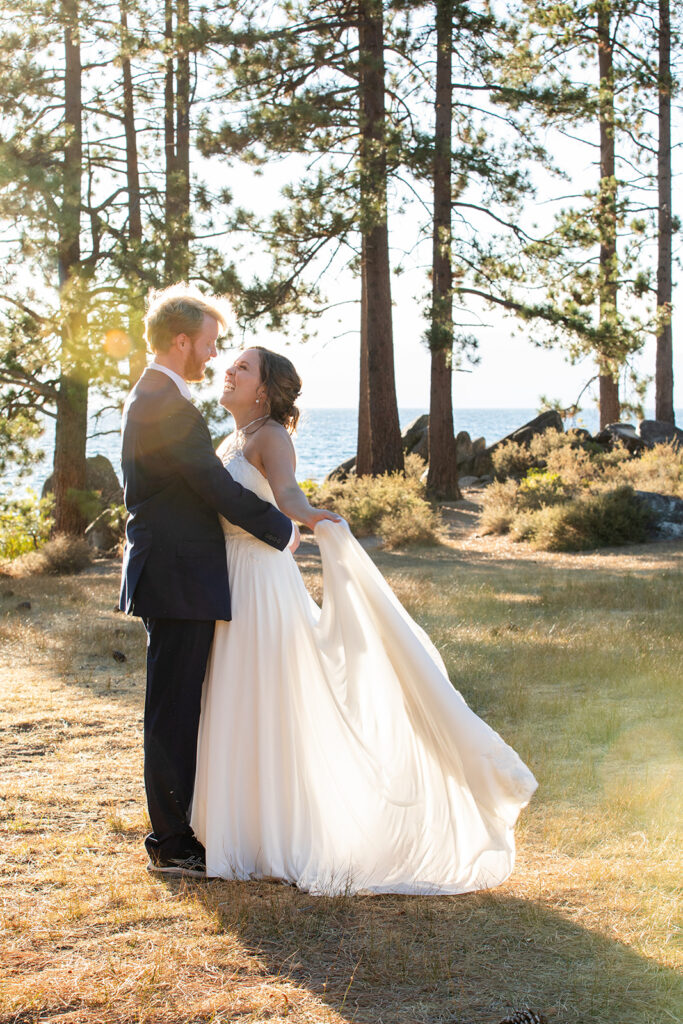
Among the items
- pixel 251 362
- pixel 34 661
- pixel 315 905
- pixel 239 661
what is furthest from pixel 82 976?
pixel 34 661

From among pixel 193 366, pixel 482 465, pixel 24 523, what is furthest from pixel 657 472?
pixel 193 366

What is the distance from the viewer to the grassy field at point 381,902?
9.73 ft

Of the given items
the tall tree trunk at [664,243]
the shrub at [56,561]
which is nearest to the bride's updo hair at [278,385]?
the shrub at [56,561]

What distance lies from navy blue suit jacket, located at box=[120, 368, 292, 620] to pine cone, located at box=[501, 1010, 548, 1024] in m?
1.69

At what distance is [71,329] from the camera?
51.2ft

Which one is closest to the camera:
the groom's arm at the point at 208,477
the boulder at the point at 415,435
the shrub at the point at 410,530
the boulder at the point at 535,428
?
the groom's arm at the point at 208,477

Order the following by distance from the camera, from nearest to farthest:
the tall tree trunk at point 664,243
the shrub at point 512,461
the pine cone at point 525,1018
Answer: the pine cone at point 525,1018, the tall tree trunk at point 664,243, the shrub at point 512,461

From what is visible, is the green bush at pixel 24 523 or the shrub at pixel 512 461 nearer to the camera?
the green bush at pixel 24 523

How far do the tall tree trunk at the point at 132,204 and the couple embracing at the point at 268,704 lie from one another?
37.3ft

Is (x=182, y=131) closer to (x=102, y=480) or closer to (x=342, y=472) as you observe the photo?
(x=102, y=480)

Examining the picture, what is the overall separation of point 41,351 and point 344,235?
5.56 metres

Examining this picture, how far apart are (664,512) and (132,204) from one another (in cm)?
1047

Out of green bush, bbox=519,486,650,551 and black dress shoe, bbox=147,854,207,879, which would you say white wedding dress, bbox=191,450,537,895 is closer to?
black dress shoe, bbox=147,854,207,879

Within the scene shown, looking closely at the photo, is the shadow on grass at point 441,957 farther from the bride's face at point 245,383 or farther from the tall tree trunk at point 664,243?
the tall tree trunk at point 664,243
